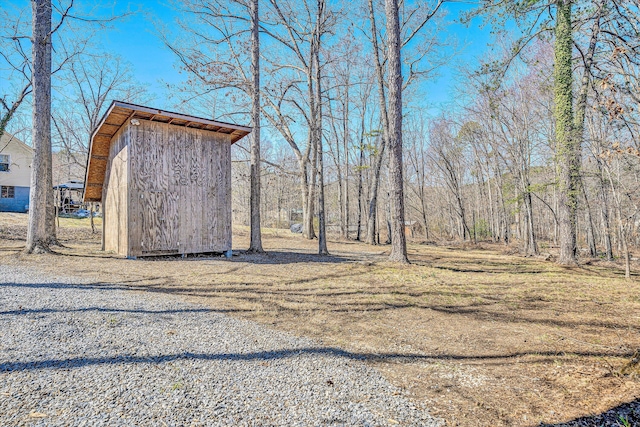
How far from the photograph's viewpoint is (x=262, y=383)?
8.09 ft

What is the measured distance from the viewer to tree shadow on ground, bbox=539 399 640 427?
76.4 inches

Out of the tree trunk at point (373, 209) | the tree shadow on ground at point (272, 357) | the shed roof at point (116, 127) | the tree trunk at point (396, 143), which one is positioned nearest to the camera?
the tree shadow on ground at point (272, 357)

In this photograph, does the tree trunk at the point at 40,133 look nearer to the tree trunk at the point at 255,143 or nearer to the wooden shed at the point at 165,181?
the wooden shed at the point at 165,181

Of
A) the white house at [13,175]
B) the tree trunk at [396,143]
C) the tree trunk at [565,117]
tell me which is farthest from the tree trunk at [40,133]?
the white house at [13,175]

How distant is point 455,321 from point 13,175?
103ft

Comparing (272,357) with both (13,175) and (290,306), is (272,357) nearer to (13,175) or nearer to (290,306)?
(290,306)

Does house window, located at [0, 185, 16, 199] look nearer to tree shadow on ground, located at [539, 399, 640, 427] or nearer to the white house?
the white house

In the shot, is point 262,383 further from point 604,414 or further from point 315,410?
point 604,414

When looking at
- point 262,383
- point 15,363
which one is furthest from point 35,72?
point 262,383

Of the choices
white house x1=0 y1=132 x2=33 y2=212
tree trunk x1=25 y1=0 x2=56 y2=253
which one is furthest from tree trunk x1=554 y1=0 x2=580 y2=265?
white house x1=0 y1=132 x2=33 y2=212

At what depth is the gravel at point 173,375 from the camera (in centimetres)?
202

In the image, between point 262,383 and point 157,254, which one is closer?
point 262,383

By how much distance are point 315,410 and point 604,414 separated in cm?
182

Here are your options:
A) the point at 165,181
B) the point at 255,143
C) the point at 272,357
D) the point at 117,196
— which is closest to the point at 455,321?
the point at 272,357
